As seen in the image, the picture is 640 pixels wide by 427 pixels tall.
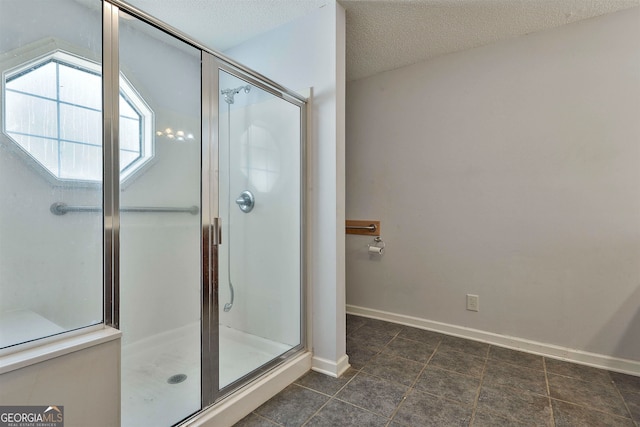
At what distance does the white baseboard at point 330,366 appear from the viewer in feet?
6.08

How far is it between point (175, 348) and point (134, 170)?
3.48ft

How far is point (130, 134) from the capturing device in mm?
1532

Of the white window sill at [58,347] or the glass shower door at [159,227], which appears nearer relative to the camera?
the white window sill at [58,347]

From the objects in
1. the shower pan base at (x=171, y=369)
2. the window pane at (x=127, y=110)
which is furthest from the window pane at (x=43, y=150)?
the shower pan base at (x=171, y=369)

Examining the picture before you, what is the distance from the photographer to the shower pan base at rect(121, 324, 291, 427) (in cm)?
137

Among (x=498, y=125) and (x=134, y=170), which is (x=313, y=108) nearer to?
(x=134, y=170)

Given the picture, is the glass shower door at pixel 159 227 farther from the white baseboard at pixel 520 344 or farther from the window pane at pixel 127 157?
the white baseboard at pixel 520 344

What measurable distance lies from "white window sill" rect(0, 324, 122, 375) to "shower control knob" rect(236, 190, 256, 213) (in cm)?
115

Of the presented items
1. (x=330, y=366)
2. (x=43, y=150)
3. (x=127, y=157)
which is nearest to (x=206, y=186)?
(x=127, y=157)

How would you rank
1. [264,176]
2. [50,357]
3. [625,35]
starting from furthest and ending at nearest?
[264,176]
[625,35]
[50,357]

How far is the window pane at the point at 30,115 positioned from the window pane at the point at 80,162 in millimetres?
92

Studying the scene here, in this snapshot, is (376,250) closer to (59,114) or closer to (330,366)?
(330,366)

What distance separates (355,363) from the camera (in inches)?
79.1

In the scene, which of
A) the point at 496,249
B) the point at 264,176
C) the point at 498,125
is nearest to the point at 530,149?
the point at 498,125
